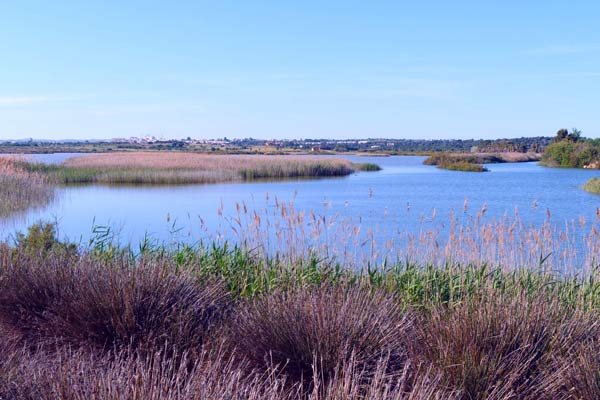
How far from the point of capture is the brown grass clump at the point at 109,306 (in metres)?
4.67

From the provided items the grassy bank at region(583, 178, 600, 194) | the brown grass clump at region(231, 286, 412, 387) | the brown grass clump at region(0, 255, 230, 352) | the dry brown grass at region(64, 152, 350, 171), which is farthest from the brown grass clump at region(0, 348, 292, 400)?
the dry brown grass at region(64, 152, 350, 171)

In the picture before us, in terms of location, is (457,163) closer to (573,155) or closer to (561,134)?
(573,155)

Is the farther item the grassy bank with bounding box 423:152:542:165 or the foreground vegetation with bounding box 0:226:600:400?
the grassy bank with bounding box 423:152:542:165

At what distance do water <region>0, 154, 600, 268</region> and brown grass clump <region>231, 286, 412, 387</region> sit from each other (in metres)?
6.19

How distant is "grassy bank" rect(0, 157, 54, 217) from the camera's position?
55.6ft

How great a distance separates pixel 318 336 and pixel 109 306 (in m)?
1.58

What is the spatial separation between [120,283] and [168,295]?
1.14 ft

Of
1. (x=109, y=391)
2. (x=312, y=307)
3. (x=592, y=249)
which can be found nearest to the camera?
(x=109, y=391)

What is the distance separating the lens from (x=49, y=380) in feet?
10.1

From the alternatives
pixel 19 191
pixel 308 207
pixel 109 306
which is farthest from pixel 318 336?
pixel 19 191

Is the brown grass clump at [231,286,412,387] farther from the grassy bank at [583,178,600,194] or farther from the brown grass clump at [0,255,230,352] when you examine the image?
the grassy bank at [583,178,600,194]

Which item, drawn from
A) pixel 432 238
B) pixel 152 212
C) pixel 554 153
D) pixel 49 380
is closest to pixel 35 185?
pixel 152 212

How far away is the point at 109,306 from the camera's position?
4812mm

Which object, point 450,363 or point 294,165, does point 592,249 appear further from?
point 294,165
